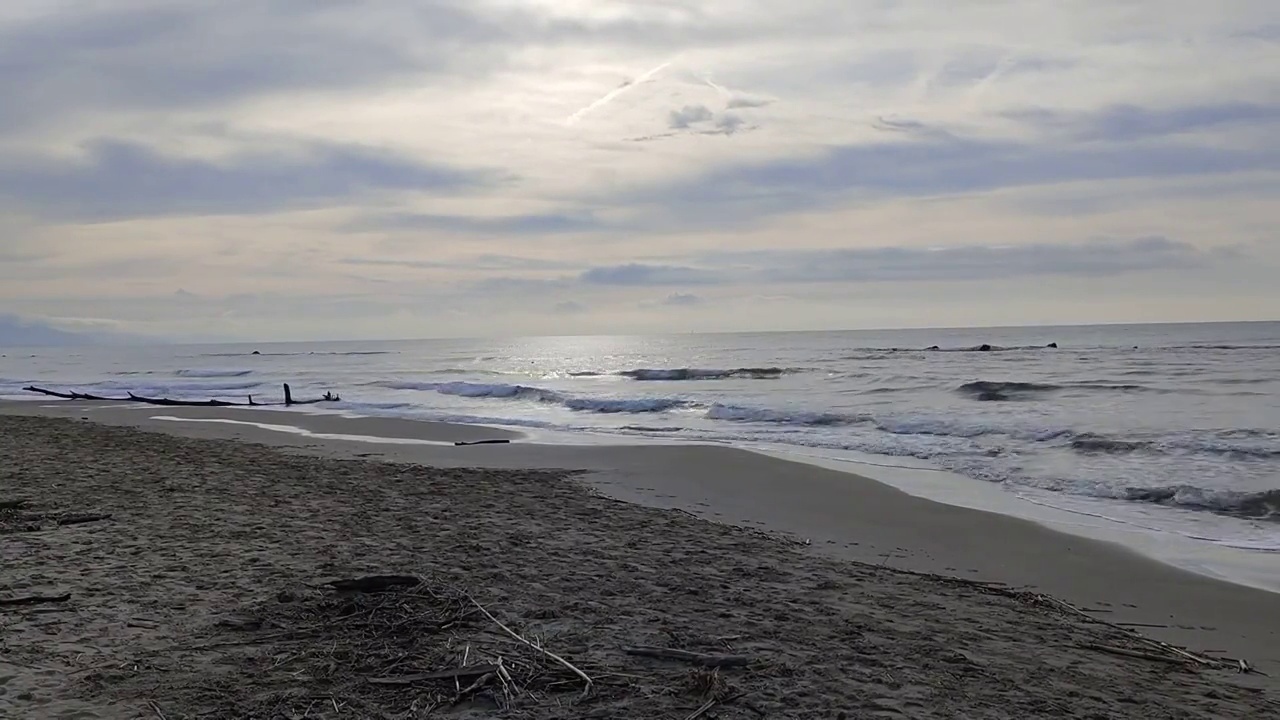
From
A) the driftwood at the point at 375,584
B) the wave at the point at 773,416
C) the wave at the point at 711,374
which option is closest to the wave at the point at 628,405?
the wave at the point at 773,416

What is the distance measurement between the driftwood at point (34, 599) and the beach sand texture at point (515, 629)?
7cm

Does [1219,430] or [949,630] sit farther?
[1219,430]

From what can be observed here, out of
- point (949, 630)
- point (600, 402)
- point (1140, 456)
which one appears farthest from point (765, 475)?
point (600, 402)

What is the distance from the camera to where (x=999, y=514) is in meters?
9.91

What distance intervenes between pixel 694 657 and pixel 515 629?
110 centimetres

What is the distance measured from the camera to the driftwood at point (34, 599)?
523cm

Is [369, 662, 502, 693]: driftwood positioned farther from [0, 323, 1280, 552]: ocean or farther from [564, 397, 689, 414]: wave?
[564, 397, 689, 414]: wave

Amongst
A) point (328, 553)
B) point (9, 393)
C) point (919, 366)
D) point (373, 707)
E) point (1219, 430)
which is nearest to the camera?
point (373, 707)

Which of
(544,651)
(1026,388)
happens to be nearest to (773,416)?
(1026,388)

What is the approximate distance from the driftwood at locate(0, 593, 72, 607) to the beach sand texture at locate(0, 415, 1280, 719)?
71 millimetres

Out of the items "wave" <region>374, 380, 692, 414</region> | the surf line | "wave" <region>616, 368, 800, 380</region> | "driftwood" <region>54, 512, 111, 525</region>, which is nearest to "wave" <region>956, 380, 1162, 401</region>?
"wave" <region>374, 380, 692, 414</region>

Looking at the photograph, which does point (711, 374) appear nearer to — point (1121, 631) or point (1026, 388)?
point (1026, 388)

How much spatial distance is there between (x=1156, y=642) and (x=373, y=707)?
15.2ft

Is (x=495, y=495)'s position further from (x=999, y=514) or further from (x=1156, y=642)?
(x=1156, y=642)
